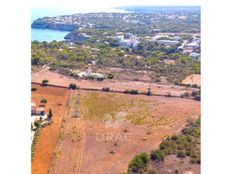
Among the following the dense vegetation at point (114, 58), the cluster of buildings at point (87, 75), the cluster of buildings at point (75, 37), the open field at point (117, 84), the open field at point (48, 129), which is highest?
the cluster of buildings at point (75, 37)

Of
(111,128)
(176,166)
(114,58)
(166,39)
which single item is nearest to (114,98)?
(111,128)

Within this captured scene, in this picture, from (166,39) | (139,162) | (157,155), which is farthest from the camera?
(166,39)

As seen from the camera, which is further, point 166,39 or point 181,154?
point 166,39

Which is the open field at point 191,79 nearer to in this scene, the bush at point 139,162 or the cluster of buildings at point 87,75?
the cluster of buildings at point 87,75

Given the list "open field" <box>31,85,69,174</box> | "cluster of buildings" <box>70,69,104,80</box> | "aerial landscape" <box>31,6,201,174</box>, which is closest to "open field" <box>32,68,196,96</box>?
"aerial landscape" <box>31,6,201,174</box>

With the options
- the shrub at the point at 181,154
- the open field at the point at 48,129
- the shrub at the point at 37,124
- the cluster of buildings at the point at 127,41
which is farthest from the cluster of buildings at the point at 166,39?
the shrub at the point at 181,154

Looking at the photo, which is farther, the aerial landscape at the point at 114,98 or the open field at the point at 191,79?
the open field at the point at 191,79

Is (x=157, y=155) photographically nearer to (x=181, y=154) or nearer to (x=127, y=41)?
(x=181, y=154)
